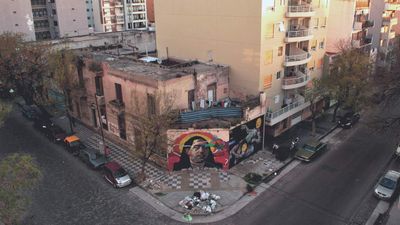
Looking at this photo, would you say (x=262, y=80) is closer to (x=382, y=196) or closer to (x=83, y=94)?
(x=382, y=196)

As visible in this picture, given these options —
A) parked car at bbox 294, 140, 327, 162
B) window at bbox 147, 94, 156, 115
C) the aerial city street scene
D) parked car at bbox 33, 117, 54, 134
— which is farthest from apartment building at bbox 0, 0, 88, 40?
parked car at bbox 294, 140, 327, 162

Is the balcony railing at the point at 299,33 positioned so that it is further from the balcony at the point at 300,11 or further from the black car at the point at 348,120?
the black car at the point at 348,120

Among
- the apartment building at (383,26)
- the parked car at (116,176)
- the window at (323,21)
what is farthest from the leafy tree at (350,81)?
the parked car at (116,176)

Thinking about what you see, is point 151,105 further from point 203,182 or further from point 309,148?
point 309,148

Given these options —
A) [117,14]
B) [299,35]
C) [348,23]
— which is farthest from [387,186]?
[117,14]

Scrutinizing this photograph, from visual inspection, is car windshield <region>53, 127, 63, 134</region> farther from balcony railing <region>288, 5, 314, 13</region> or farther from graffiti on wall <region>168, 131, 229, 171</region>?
balcony railing <region>288, 5, 314, 13</region>
